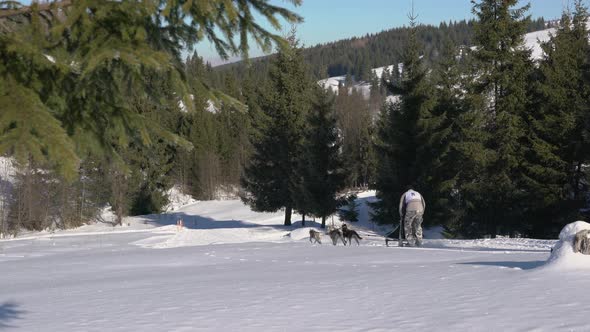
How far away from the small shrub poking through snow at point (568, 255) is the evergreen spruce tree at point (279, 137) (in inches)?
1138

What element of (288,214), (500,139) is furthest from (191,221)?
(500,139)

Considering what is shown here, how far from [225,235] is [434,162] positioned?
39.1 feet

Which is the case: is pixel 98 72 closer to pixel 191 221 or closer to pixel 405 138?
pixel 405 138

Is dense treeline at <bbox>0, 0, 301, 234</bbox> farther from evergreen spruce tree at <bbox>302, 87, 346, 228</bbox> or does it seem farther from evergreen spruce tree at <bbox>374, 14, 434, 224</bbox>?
evergreen spruce tree at <bbox>302, 87, 346, 228</bbox>

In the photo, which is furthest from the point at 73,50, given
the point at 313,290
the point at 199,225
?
Answer: the point at 199,225

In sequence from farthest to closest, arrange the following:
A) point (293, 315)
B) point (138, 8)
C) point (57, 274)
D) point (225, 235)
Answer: point (225, 235) < point (57, 274) < point (293, 315) < point (138, 8)

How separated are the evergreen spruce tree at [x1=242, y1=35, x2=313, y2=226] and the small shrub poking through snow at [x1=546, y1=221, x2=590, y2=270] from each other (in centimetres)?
2890

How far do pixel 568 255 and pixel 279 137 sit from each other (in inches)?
1189

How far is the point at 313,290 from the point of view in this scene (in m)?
8.70

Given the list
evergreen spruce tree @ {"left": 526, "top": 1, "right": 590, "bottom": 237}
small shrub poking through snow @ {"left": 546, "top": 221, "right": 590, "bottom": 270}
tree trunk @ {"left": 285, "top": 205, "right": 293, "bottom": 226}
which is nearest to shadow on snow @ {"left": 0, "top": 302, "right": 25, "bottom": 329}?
small shrub poking through snow @ {"left": 546, "top": 221, "right": 590, "bottom": 270}

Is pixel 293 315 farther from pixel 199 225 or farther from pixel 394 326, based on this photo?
pixel 199 225

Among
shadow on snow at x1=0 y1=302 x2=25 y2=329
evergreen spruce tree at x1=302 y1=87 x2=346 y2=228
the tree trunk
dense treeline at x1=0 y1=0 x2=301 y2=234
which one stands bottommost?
shadow on snow at x1=0 y1=302 x2=25 y2=329

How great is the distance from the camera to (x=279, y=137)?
3847 centimetres

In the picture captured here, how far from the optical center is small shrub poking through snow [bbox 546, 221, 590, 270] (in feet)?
28.5
